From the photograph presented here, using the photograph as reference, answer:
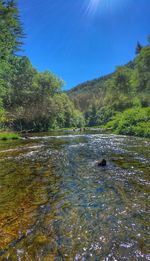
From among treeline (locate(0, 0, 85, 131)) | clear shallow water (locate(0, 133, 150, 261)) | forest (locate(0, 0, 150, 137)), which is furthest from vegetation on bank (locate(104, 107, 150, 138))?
treeline (locate(0, 0, 85, 131))

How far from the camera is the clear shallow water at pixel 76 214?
433 centimetres

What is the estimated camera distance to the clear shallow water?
14.2ft

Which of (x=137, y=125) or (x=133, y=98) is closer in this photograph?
(x=137, y=125)

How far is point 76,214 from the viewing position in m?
5.94

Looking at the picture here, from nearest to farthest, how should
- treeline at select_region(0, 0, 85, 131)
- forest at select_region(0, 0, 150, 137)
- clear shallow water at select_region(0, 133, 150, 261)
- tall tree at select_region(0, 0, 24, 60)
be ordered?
clear shallow water at select_region(0, 133, 150, 261) < tall tree at select_region(0, 0, 24, 60) < forest at select_region(0, 0, 150, 137) < treeline at select_region(0, 0, 85, 131)

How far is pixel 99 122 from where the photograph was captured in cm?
11256

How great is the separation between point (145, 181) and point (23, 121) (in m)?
49.6

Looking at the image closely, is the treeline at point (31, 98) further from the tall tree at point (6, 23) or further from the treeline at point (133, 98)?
the tall tree at point (6, 23)

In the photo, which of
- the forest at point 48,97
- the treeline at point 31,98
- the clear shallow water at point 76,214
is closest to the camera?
the clear shallow water at point 76,214

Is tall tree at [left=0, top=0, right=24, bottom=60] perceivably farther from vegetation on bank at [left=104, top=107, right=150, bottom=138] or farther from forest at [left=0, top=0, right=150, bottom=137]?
vegetation on bank at [left=104, top=107, right=150, bottom=138]

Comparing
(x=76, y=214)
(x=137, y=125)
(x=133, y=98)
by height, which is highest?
(x=133, y=98)

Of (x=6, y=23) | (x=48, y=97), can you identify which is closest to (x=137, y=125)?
(x=6, y=23)

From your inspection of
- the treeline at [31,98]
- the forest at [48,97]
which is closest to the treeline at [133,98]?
the forest at [48,97]

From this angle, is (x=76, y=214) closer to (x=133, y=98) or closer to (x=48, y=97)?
(x=48, y=97)
